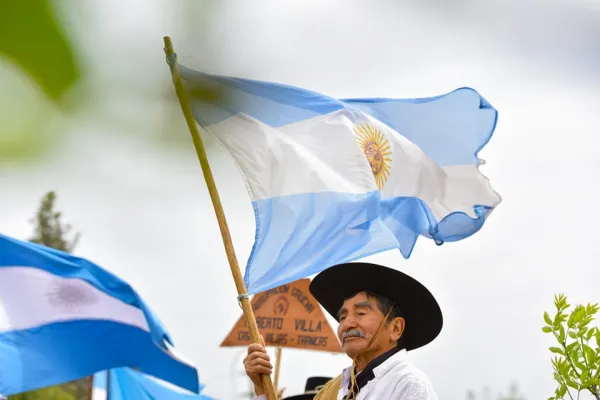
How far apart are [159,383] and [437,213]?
230 inches

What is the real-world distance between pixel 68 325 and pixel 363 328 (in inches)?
190

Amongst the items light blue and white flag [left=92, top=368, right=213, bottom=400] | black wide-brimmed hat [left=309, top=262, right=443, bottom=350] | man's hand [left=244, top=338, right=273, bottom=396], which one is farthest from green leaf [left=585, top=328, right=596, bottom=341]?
light blue and white flag [left=92, top=368, right=213, bottom=400]

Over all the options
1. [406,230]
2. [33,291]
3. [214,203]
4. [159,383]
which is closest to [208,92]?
[214,203]

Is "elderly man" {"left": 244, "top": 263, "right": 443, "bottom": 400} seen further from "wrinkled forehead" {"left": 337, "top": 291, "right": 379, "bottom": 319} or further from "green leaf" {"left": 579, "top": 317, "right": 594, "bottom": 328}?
"green leaf" {"left": 579, "top": 317, "right": 594, "bottom": 328}

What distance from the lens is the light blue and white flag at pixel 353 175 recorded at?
449cm

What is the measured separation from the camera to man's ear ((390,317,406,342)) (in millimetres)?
3557

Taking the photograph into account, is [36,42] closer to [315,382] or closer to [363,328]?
[363,328]

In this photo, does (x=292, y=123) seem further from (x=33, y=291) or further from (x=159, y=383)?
(x=159, y=383)

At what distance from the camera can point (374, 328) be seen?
3523mm

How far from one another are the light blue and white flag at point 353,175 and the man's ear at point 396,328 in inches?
29.0

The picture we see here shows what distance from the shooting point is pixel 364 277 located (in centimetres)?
370

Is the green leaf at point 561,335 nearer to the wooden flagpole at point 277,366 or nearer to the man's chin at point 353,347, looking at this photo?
the man's chin at point 353,347

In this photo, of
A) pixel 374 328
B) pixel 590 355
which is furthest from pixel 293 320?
pixel 590 355

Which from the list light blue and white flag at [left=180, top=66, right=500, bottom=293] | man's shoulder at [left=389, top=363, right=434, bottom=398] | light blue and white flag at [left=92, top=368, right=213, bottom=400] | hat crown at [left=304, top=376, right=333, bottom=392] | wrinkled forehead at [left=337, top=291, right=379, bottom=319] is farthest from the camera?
light blue and white flag at [left=92, top=368, right=213, bottom=400]
